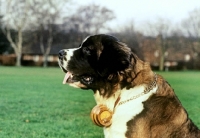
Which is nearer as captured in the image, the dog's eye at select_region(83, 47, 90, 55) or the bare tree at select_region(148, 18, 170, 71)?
the dog's eye at select_region(83, 47, 90, 55)

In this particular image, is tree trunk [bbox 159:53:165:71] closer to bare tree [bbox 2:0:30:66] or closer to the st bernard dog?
bare tree [bbox 2:0:30:66]

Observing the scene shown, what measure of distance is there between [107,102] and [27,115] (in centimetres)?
567

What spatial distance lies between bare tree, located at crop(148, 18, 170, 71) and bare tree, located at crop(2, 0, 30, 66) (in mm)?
17068

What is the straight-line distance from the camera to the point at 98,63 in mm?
4062

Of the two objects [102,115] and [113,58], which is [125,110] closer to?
[102,115]

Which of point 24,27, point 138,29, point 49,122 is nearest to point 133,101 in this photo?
point 49,122

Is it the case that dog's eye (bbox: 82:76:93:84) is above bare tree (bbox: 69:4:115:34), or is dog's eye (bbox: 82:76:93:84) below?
above

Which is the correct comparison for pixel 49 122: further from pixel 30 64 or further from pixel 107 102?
pixel 30 64

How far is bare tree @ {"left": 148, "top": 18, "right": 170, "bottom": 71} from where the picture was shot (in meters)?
49.7

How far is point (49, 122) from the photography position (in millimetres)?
8539

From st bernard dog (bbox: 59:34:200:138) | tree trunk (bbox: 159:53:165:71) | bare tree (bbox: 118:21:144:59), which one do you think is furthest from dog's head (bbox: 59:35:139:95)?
tree trunk (bbox: 159:53:165:71)

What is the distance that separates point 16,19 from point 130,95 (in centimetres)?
4894

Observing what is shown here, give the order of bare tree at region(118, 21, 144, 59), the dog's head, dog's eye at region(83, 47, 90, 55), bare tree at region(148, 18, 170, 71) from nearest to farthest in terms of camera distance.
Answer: the dog's head, dog's eye at region(83, 47, 90, 55), bare tree at region(118, 21, 144, 59), bare tree at region(148, 18, 170, 71)

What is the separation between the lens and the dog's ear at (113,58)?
3.88m
